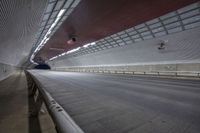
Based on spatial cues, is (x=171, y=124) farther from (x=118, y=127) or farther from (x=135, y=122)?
(x=118, y=127)

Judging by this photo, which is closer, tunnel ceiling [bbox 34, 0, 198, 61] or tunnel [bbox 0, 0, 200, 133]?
tunnel [bbox 0, 0, 200, 133]

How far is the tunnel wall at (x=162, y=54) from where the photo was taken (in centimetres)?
1541

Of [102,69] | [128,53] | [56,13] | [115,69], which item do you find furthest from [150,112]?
[102,69]

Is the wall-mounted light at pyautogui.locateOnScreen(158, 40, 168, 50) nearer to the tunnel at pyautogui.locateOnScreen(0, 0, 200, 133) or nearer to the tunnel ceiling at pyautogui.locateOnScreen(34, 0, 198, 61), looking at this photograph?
the tunnel at pyautogui.locateOnScreen(0, 0, 200, 133)

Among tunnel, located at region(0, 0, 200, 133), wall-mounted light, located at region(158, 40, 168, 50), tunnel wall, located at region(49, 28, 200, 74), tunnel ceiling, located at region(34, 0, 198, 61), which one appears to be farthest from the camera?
wall-mounted light, located at region(158, 40, 168, 50)

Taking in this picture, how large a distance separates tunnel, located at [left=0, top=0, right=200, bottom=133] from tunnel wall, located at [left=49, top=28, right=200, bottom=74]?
112 millimetres

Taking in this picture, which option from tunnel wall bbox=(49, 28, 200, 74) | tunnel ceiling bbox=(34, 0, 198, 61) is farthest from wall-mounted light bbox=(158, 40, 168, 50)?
tunnel ceiling bbox=(34, 0, 198, 61)

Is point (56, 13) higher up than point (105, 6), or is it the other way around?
Answer: point (56, 13)

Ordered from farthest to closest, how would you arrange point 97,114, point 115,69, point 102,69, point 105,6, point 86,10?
point 102,69
point 115,69
point 86,10
point 105,6
point 97,114

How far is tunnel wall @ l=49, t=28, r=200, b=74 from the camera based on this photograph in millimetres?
15406

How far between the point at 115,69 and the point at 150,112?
24806mm

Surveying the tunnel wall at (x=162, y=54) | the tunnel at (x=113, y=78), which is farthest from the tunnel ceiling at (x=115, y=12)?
the tunnel wall at (x=162, y=54)

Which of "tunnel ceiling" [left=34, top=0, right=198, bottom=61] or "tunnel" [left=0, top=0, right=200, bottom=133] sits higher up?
"tunnel ceiling" [left=34, top=0, right=198, bottom=61]

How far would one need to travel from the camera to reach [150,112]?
4.38m
